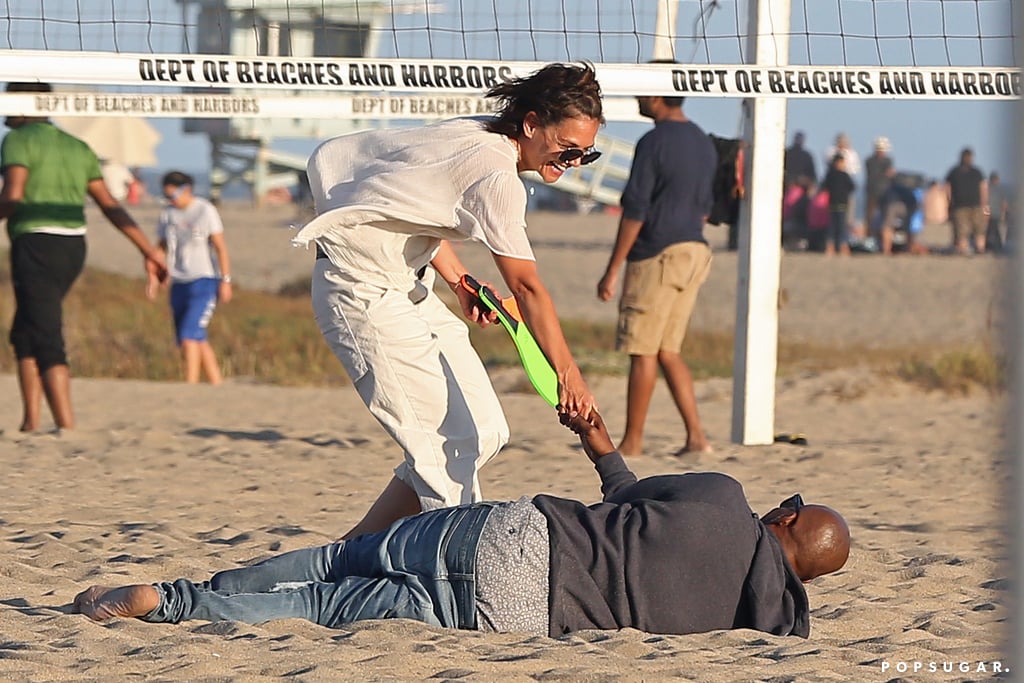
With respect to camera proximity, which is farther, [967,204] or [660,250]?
[967,204]

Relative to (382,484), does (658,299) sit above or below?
above

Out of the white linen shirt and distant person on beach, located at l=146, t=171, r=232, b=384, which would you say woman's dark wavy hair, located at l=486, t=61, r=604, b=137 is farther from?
distant person on beach, located at l=146, t=171, r=232, b=384

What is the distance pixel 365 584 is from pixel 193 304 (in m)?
6.64

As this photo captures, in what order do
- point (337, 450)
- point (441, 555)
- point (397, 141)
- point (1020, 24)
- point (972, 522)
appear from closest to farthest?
point (1020, 24) < point (441, 555) < point (397, 141) < point (972, 522) < point (337, 450)

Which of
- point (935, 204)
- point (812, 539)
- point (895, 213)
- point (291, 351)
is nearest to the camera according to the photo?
point (812, 539)

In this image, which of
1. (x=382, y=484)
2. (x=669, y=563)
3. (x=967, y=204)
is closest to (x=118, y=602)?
(x=669, y=563)

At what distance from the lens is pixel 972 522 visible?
5945 mm

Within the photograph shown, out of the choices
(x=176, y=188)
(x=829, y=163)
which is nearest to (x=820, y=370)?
(x=176, y=188)

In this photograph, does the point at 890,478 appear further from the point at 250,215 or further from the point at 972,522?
the point at 250,215

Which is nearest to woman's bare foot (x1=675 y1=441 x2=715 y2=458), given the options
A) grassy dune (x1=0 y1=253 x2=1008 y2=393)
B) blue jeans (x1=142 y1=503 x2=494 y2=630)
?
blue jeans (x1=142 y1=503 x2=494 y2=630)

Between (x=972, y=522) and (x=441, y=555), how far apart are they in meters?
3.00

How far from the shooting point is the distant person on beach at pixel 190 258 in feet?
33.1

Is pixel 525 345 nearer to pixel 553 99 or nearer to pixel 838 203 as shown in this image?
pixel 553 99

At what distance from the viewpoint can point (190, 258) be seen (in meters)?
10.1
